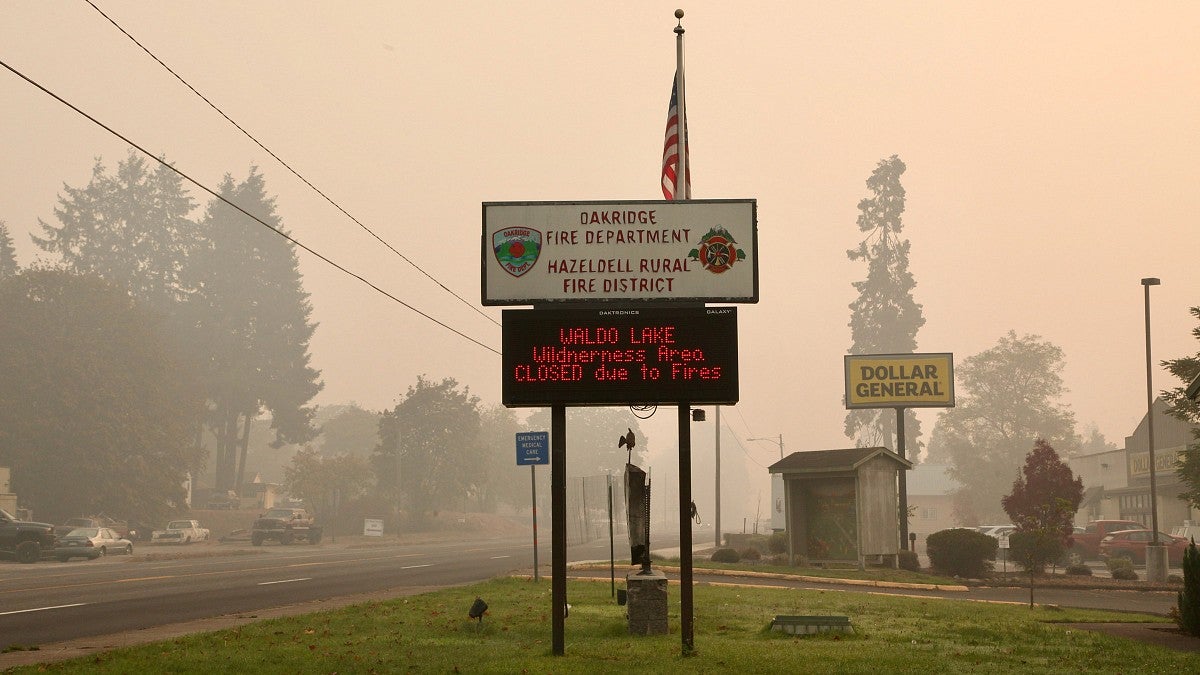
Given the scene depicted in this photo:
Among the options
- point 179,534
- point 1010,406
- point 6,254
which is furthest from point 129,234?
point 1010,406

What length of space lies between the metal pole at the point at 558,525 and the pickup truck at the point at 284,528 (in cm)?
5608

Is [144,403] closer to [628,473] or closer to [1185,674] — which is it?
[628,473]

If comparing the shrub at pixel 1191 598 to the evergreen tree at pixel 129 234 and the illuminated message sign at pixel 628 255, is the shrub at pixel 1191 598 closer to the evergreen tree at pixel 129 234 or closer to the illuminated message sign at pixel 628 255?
the illuminated message sign at pixel 628 255

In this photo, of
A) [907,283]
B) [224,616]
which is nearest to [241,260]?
[907,283]

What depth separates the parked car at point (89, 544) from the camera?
4800 centimetres

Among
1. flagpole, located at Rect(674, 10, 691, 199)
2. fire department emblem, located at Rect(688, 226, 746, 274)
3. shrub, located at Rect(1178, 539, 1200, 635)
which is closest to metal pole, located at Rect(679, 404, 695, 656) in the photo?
fire department emblem, located at Rect(688, 226, 746, 274)

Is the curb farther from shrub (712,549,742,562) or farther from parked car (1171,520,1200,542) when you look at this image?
parked car (1171,520,1200,542)

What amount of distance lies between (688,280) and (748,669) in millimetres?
A: 5172

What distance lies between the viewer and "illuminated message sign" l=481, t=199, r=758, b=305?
50.9 feet

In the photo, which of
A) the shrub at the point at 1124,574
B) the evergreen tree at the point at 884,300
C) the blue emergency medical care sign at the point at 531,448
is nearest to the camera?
the blue emergency medical care sign at the point at 531,448

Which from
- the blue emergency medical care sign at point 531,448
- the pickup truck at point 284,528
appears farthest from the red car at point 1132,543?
the pickup truck at point 284,528

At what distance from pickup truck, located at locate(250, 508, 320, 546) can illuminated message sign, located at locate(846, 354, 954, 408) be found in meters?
35.5

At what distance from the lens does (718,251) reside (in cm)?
1558

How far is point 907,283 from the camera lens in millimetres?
107688
